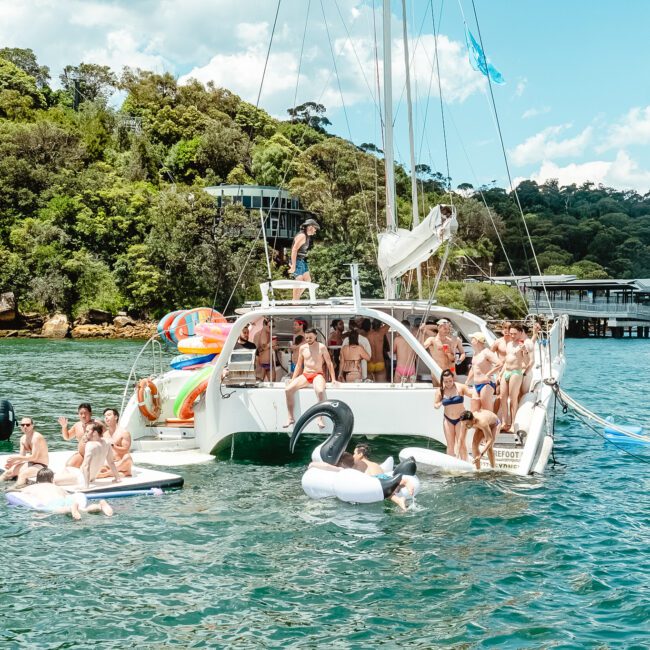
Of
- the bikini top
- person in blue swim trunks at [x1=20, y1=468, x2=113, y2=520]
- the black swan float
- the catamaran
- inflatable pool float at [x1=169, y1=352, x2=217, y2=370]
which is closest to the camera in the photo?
person in blue swim trunks at [x1=20, y1=468, x2=113, y2=520]

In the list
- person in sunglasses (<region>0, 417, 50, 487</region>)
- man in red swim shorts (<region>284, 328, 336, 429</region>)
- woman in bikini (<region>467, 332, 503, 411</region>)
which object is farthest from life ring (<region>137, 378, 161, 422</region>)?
woman in bikini (<region>467, 332, 503, 411</region>)

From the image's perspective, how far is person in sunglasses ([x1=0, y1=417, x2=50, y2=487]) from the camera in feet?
41.8

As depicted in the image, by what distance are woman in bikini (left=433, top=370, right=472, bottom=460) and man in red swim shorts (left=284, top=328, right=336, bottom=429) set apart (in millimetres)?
1888

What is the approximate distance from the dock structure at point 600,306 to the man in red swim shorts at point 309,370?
63888 mm

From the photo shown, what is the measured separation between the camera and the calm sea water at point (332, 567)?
25.2 feet

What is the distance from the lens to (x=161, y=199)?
64625 millimetres

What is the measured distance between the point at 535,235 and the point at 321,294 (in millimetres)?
53534

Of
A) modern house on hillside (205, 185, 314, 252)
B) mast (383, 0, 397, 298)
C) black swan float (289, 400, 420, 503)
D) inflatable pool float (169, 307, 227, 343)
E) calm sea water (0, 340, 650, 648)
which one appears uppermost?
modern house on hillside (205, 185, 314, 252)

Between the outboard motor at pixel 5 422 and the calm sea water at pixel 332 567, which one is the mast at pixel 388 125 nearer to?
the calm sea water at pixel 332 567

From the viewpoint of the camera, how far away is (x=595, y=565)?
9.49 m

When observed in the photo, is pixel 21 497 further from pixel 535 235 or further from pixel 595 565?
pixel 535 235

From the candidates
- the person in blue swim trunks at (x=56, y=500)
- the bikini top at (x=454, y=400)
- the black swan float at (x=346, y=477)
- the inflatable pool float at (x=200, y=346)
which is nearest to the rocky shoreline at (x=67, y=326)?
the inflatable pool float at (x=200, y=346)

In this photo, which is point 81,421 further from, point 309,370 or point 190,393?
point 309,370

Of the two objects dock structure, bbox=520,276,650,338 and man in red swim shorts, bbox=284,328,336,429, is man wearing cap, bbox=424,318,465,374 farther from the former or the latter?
dock structure, bbox=520,276,650,338
